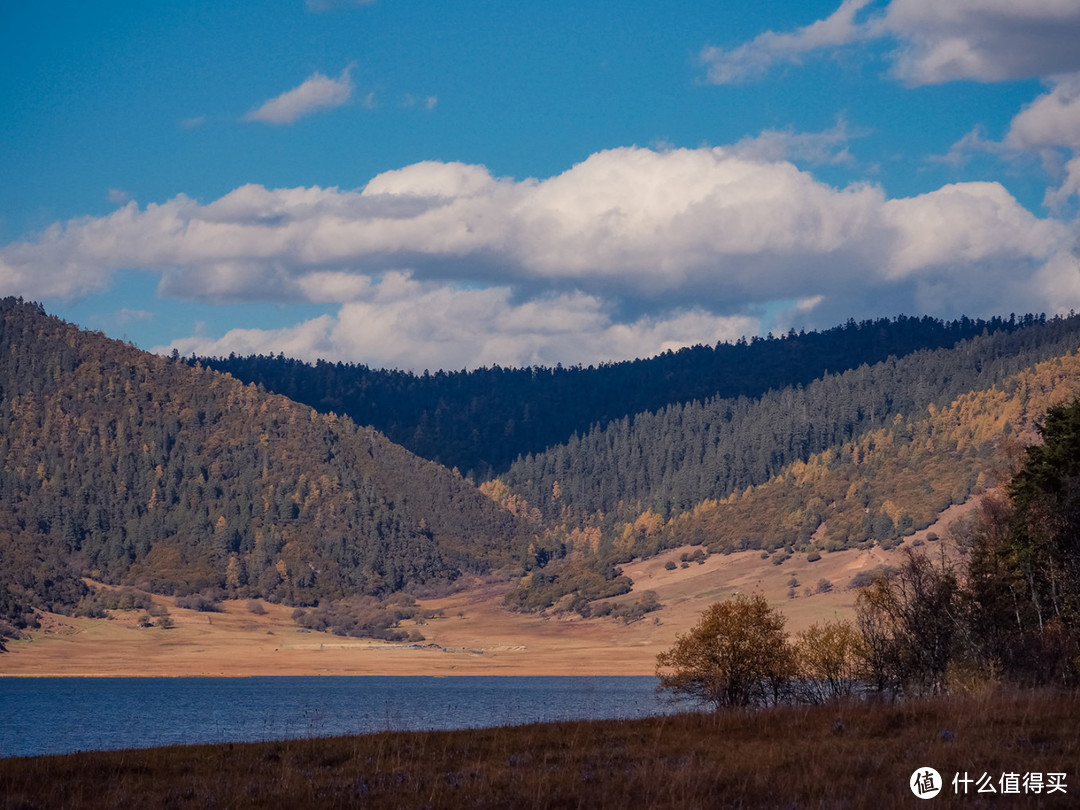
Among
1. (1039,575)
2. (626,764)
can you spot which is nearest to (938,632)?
(1039,575)

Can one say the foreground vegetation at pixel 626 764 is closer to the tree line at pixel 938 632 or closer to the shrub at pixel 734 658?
the tree line at pixel 938 632

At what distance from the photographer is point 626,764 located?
90.3ft

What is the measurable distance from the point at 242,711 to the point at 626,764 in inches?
4290

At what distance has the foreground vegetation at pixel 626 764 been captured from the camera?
24.0m

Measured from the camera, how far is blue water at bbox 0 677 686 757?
8294cm

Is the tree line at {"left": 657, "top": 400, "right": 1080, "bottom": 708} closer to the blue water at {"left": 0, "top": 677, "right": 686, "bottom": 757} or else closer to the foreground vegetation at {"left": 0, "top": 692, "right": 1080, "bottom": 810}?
the blue water at {"left": 0, "top": 677, "right": 686, "bottom": 757}

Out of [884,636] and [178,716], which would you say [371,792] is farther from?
[178,716]

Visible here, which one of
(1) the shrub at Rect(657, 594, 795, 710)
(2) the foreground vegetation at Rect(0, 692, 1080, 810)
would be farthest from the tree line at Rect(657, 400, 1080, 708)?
(2) the foreground vegetation at Rect(0, 692, 1080, 810)

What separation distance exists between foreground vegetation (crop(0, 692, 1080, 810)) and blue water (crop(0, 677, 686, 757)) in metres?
26.7

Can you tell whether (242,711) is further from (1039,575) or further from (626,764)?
(626,764)

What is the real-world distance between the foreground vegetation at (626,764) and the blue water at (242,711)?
26711 millimetres

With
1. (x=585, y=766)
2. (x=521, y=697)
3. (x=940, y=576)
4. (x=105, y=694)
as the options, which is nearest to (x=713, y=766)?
(x=585, y=766)

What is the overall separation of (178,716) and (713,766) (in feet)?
355

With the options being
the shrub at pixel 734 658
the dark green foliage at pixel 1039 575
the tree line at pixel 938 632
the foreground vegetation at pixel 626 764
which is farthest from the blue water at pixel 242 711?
the foreground vegetation at pixel 626 764
